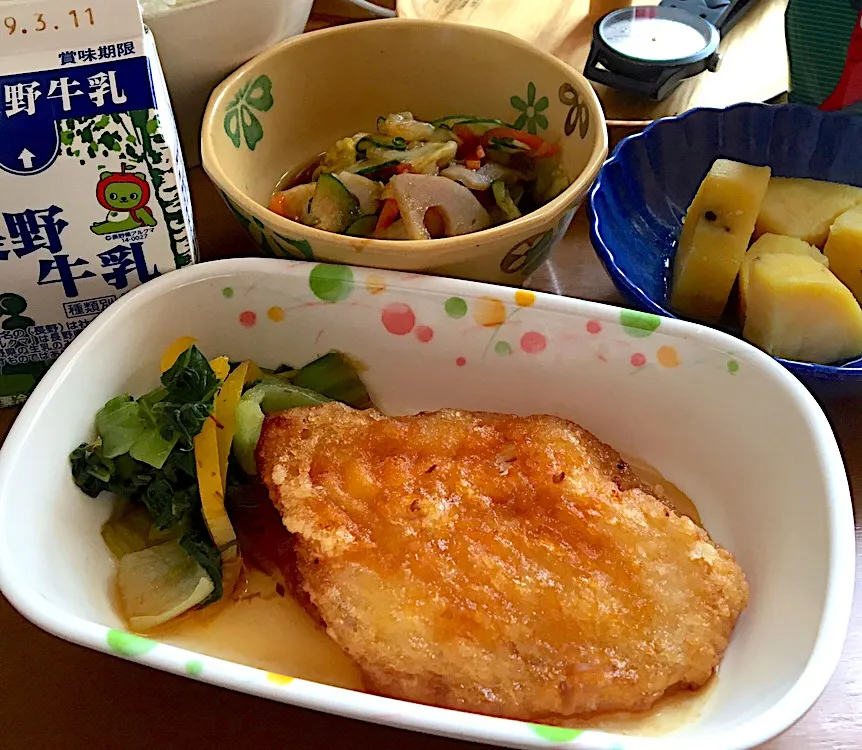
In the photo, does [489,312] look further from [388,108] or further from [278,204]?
[388,108]

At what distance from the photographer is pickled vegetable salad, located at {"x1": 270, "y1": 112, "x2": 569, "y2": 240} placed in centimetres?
115

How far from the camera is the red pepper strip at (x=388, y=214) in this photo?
45.5 inches

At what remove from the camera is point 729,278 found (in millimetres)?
1149

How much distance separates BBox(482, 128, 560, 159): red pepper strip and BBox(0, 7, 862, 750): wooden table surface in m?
0.73

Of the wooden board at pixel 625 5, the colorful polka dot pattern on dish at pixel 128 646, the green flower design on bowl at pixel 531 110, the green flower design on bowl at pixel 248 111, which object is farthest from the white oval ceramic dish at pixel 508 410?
the wooden board at pixel 625 5

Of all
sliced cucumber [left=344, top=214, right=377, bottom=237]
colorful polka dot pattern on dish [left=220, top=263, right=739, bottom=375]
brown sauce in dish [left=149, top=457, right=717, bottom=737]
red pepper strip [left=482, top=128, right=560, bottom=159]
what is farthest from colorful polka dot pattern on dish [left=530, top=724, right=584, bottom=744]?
red pepper strip [left=482, top=128, right=560, bottom=159]

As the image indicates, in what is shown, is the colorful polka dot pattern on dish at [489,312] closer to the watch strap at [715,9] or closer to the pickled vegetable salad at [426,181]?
the pickled vegetable salad at [426,181]

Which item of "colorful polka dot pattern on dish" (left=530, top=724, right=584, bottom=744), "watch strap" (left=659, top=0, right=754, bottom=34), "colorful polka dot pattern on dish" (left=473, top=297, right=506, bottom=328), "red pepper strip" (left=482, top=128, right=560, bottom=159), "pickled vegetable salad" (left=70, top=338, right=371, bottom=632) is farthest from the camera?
"watch strap" (left=659, top=0, right=754, bottom=34)

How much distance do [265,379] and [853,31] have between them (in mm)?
1001

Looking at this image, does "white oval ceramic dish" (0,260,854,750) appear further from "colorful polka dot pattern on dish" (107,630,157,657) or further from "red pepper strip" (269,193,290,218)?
"red pepper strip" (269,193,290,218)

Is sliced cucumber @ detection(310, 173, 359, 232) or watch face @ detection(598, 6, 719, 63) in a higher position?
watch face @ detection(598, 6, 719, 63)

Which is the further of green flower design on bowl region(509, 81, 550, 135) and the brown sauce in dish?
green flower design on bowl region(509, 81, 550, 135)

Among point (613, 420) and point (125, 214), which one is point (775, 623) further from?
point (125, 214)

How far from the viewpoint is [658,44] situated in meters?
1.53
